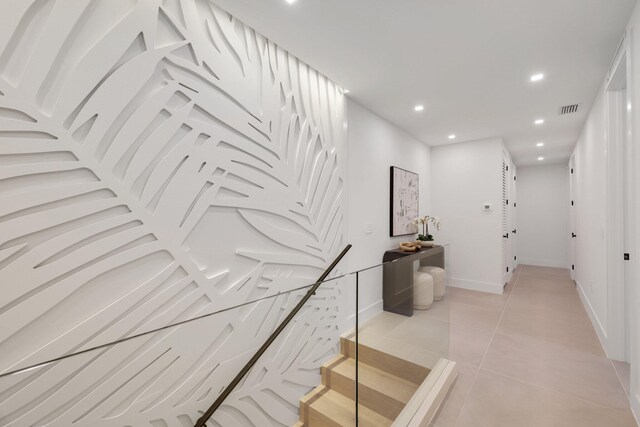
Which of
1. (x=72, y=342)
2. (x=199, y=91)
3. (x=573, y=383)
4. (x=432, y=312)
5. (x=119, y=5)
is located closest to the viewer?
(x=72, y=342)

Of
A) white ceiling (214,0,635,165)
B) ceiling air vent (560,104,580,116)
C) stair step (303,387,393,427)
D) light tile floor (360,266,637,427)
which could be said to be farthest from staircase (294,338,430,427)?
ceiling air vent (560,104,580,116)

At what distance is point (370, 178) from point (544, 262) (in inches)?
278

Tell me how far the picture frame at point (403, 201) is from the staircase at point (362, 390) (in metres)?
2.32

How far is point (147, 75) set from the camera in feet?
4.92

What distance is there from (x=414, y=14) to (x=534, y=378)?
127 inches

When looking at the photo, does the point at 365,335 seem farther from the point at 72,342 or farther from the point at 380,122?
the point at 380,122

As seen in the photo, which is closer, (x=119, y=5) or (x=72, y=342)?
(x=72, y=342)

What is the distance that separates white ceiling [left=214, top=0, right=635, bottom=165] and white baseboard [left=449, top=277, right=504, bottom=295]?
2.94 metres

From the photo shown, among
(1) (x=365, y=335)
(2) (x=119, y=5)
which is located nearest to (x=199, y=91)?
(2) (x=119, y=5)

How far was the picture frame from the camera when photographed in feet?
13.6

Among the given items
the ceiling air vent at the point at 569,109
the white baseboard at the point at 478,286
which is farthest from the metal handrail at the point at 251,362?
the ceiling air vent at the point at 569,109

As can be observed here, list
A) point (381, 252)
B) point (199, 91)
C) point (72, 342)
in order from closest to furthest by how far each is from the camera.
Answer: point (72, 342) → point (199, 91) → point (381, 252)

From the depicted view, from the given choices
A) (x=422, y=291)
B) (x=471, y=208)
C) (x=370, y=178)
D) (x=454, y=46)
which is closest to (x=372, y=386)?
(x=422, y=291)

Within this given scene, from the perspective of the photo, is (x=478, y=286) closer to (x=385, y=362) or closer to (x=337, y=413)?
(x=385, y=362)
